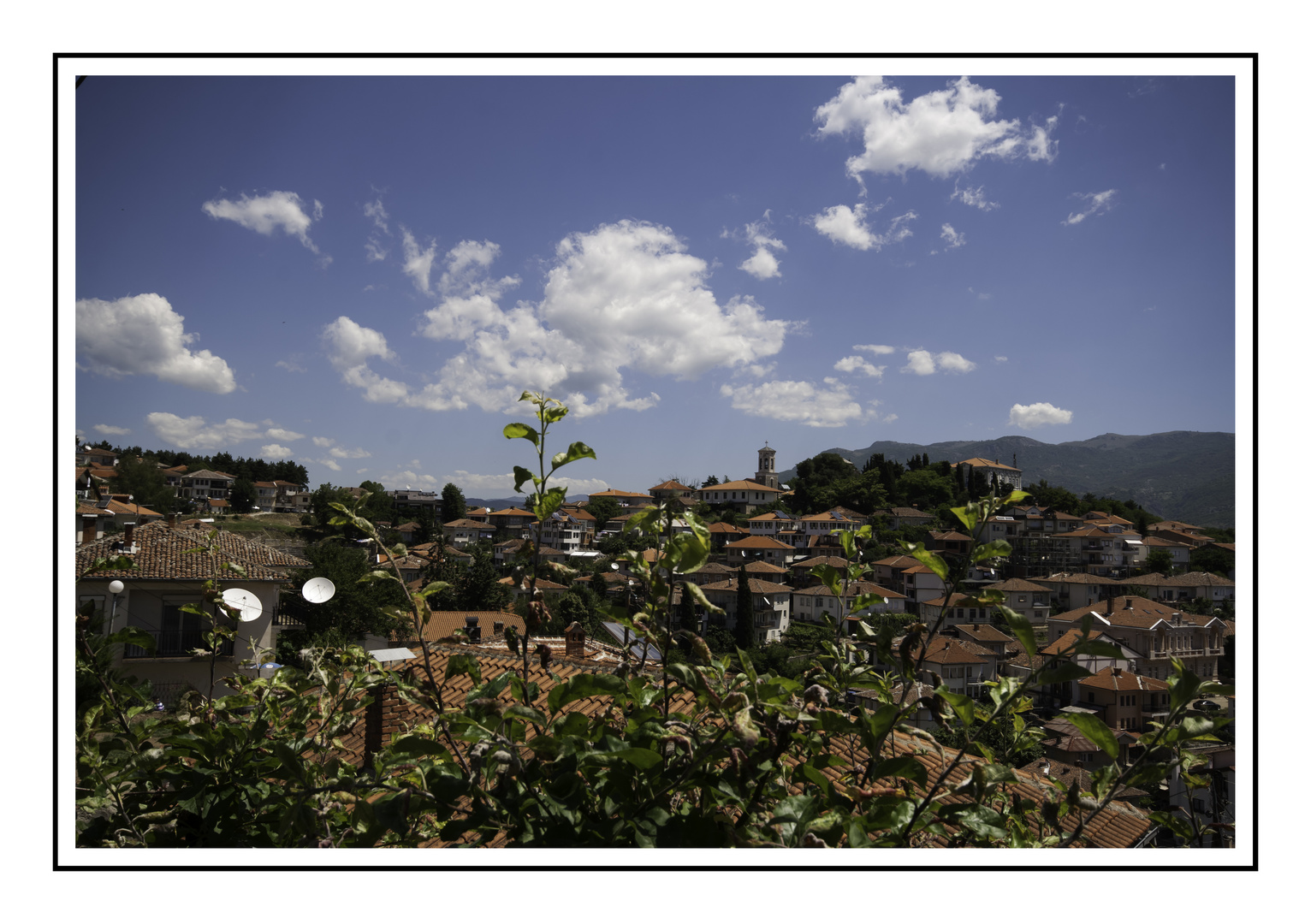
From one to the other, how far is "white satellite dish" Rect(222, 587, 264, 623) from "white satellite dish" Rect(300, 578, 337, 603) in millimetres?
829

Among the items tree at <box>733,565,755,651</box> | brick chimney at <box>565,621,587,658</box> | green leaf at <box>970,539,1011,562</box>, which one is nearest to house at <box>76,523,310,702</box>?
brick chimney at <box>565,621,587,658</box>

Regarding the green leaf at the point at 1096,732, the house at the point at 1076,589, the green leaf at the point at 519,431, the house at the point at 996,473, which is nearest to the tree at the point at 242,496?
the house at the point at 996,473

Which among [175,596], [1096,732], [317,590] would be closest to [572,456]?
[1096,732]

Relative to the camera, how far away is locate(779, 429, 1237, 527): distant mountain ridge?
166cm

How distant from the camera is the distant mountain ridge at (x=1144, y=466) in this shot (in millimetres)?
1657

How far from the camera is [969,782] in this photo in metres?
0.97

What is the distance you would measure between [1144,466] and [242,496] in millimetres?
77000

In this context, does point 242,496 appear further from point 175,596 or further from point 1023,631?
point 1023,631

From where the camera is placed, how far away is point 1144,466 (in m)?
47.9

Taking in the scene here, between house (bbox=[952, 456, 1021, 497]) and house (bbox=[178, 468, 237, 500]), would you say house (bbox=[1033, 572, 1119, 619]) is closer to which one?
house (bbox=[952, 456, 1021, 497])

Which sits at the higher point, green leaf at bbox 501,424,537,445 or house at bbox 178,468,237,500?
green leaf at bbox 501,424,537,445

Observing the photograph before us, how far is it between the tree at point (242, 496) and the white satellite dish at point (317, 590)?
222 feet
